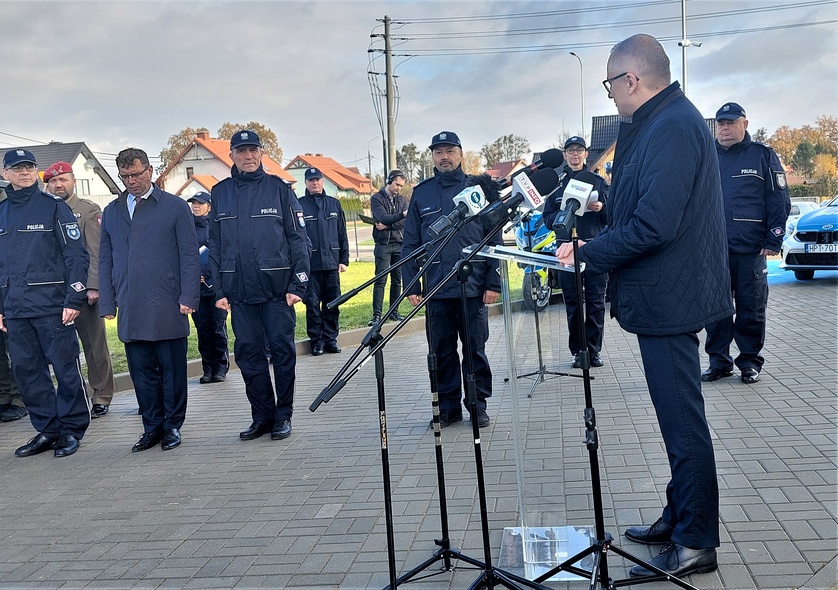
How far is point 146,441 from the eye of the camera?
247 inches

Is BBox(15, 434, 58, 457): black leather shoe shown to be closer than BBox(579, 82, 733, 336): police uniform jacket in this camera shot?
No

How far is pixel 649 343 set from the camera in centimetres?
340

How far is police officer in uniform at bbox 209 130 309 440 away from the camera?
6180 millimetres

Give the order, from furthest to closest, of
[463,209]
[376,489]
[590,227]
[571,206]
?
[590,227], [376,489], [463,209], [571,206]

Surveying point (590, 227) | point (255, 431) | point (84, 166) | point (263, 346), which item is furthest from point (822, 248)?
point (84, 166)

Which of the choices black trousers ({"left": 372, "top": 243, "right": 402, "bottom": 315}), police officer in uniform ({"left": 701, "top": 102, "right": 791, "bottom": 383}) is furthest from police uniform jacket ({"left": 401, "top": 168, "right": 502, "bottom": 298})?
black trousers ({"left": 372, "top": 243, "right": 402, "bottom": 315})

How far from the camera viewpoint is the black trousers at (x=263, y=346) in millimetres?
6273

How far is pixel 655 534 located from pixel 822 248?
458 inches

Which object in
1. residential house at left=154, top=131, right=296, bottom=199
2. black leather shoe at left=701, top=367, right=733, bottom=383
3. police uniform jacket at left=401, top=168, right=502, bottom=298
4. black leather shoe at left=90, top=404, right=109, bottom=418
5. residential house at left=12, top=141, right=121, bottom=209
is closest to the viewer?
police uniform jacket at left=401, top=168, right=502, bottom=298

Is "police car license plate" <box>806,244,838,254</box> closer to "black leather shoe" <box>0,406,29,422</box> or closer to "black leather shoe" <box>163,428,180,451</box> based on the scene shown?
"black leather shoe" <box>163,428,180,451</box>

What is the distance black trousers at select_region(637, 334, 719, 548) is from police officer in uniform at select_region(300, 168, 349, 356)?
6995mm

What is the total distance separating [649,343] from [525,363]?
0.57 metres

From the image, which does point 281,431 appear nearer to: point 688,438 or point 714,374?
point 688,438

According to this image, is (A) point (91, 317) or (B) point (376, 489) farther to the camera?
(A) point (91, 317)
